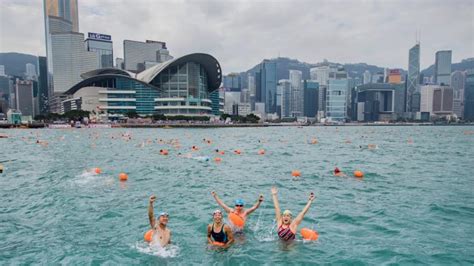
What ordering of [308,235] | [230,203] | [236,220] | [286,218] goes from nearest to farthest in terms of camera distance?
[286,218] < [308,235] < [236,220] < [230,203]

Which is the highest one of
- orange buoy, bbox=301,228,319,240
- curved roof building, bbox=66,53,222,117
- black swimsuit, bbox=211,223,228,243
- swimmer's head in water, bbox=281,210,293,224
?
curved roof building, bbox=66,53,222,117

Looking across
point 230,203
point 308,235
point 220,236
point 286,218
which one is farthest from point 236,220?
point 230,203

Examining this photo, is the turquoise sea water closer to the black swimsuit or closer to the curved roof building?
the black swimsuit

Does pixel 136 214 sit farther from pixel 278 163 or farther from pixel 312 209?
pixel 278 163

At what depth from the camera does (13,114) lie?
118438mm

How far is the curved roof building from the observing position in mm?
150750

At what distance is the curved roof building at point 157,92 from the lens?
150750mm

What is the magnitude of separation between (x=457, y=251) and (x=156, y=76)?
155 meters

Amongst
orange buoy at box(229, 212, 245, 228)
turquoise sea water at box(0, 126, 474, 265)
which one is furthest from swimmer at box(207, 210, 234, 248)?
orange buoy at box(229, 212, 245, 228)

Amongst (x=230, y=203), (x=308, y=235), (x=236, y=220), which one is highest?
(x=236, y=220)

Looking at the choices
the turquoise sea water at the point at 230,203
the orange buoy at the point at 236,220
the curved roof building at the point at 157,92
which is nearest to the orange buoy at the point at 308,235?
the turquoise sea water at the point at 230,203

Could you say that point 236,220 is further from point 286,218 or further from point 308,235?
point 308,235

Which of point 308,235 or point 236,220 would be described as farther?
point 236,220

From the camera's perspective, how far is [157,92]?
155250 mm
